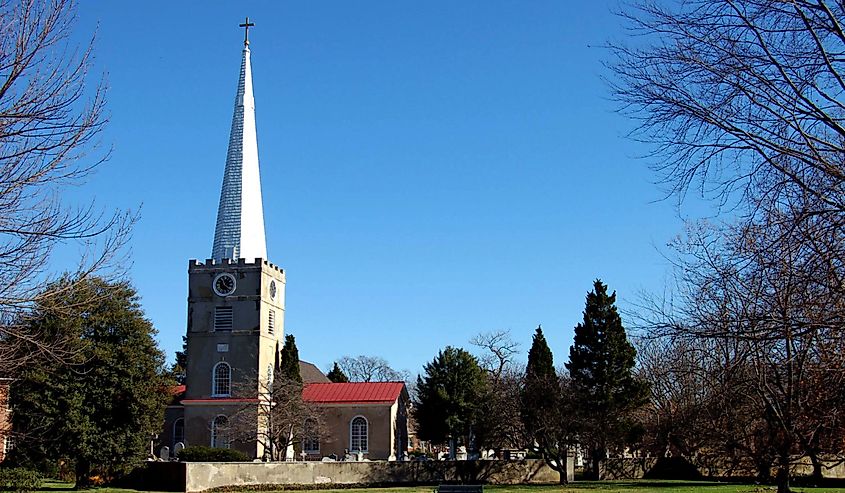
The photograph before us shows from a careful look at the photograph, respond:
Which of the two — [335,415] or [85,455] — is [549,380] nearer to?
[335,415]

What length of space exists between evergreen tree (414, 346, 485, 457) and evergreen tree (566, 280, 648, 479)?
11.6m

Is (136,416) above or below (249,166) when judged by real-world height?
below

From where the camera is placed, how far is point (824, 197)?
9.05 m

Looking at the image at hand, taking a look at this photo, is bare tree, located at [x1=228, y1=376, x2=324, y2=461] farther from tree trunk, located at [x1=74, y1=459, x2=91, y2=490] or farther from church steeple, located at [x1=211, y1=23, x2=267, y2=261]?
tree trunk, located at [x1=74, y1=459, x2=91, y2=490]

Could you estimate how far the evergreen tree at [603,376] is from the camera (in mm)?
46688

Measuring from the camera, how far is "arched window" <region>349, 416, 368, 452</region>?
2384 inches

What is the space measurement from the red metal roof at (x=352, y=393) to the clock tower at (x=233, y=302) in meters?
3.76

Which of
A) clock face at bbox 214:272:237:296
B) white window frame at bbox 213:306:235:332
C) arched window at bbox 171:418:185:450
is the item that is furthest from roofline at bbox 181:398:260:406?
clock face at bbox 214:272:237:296

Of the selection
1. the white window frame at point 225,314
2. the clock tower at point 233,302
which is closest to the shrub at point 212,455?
the clock tower at point 233,302

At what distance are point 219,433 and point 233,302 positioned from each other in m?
8.69

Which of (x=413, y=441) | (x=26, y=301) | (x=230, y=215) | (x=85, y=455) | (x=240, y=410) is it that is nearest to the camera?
(x=26, y=301)

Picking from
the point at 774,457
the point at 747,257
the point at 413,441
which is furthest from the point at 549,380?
the point at 413,441

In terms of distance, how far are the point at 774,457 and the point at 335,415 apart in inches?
1773

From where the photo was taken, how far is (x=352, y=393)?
61875mm
